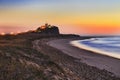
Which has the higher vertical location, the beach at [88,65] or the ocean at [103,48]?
the beach at [88,65]

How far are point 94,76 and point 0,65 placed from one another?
9717 mm

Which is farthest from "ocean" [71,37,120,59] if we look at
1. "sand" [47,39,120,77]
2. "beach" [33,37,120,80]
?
"beach" [33,37,120,80]

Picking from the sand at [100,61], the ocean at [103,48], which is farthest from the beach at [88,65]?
the ocean at [103,48]

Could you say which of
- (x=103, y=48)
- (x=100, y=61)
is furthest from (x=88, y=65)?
(x=103, y=48)

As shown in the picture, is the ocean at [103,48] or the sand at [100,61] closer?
the sand at [100,61]

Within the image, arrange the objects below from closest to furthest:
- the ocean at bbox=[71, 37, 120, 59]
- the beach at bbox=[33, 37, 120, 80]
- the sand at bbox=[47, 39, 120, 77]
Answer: the beach at bbox=[33, 37, 120, 80], the sand at bbox=[47, 39, 120, 77], the ocean at bbox=[71, 37, 120, 59]

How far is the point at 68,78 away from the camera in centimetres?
2178

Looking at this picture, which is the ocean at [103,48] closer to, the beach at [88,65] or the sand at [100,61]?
the sand at [100,61]

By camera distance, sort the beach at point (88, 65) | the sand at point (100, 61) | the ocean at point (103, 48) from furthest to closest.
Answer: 1. the ocean at point (103, 48)
2. the sand at point (100, 61)
3. the beach at point (88, 65)

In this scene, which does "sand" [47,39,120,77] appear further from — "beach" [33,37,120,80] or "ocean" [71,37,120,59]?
"ocean" [71,37,120,59]

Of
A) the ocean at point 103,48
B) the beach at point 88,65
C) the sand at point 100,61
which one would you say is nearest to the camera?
the beach at point 88,65

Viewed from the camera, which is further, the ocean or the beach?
the ocean

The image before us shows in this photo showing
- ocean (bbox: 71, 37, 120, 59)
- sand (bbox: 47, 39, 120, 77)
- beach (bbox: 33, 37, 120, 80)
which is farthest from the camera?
ocean (bbox: 71, 37, 120, 59)

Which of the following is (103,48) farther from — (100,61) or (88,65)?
(88,65)
